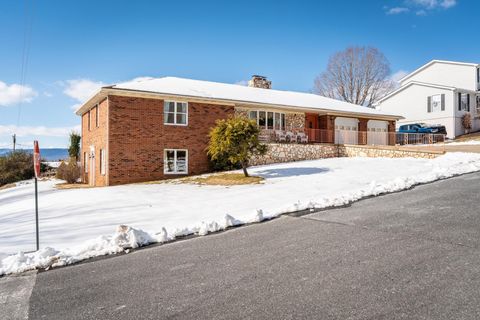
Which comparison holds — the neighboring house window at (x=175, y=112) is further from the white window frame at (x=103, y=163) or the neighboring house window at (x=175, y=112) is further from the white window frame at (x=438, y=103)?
the white window frame at (x=438, y=103)

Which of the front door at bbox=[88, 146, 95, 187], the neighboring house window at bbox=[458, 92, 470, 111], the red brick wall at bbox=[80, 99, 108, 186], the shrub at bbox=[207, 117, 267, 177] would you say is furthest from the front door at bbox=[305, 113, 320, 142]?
the neighboring house window at bbox=[458, 92, 470, 111]

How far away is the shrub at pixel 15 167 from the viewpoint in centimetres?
3247

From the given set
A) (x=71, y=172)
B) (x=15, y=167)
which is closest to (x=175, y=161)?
(x=71, y=172)

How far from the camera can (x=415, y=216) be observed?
24.4ft

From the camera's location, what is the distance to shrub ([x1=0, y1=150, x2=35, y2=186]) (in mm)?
32469

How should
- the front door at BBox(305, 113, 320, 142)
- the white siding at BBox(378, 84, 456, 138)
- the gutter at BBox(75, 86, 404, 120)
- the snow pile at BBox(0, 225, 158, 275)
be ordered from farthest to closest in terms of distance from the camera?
the white siding at BBox(378, 84, 456, 138) → the front door at BBox(305, 113, 320, 142) → the gutter at BBox(75, 86, 404, 120) → the snow pile at BBox(0, 225, 158, 275)

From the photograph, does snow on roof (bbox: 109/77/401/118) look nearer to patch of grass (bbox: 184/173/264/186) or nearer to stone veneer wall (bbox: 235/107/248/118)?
stone veneer wall (bbox: 235/107/248/118)

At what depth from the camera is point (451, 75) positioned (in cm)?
4147

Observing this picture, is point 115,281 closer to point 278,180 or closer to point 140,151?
point 278,180

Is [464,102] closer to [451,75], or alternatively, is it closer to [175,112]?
[451,75]

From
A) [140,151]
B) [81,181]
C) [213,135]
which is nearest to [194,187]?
[213,135]

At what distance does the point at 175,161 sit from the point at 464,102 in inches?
1296

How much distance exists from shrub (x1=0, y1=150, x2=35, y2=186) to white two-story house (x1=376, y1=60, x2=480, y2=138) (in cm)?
3997

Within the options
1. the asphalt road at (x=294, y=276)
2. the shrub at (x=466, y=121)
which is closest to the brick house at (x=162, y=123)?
the asphalt road at (x=294, y=276)
